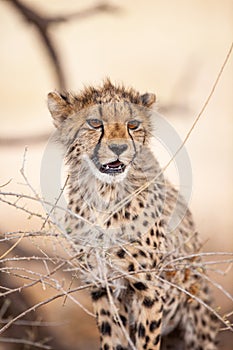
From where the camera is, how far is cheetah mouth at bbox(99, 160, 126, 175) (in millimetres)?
2578

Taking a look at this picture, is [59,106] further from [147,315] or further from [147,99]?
[147,315]

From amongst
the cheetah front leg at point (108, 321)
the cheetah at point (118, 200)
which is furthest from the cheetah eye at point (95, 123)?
the cheetah front leg at point (108, 321)

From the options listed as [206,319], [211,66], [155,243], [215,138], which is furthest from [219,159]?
[155,243]

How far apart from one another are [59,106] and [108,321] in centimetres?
73

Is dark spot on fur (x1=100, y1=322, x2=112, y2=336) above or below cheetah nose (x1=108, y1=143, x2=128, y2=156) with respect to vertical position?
below

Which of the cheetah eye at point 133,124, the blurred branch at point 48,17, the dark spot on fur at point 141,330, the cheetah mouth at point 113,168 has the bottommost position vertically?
the dark spot on fur at point 141,330

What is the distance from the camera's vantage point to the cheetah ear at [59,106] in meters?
2.71

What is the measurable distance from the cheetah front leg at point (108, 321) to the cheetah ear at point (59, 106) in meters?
0.58

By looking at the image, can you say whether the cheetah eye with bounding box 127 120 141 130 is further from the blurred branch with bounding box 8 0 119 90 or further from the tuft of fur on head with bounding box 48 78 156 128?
the blurred branch with bounding box 8 0 119 90

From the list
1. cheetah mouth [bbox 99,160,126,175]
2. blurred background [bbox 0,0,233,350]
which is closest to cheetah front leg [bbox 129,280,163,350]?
cheetah mouth [bbox 99,160,126,175]

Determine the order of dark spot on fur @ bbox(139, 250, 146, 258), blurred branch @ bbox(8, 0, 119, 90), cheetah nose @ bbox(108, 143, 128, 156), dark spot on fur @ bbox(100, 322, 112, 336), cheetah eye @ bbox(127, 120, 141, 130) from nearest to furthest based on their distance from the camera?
cheetah nose @ bbox(108, 143, 128, 156) < cheetah eye @ bbox(127, 120, 141, 130) < dark spot on fur @ bbox(139, 250, 146, 258) < dark spot on fur @ bbox(100, 322, 112, 336) < blurred branch @ bbox(8, 0, 119, 90)

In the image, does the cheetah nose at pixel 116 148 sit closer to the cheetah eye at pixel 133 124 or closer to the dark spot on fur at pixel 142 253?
the cheetah eye at pixel 133 124

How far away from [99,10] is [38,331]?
4.94 ft

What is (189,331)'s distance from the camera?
3.23 metres
